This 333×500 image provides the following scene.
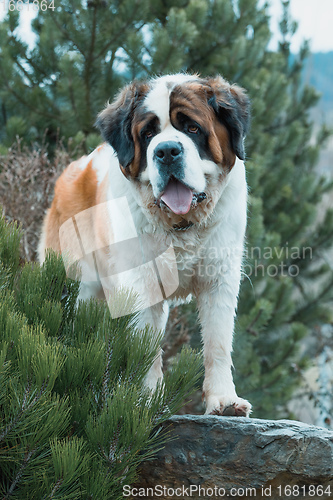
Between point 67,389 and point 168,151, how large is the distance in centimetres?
113

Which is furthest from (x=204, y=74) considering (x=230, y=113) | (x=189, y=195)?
(x=189, y=195)

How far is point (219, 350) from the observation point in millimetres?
2871

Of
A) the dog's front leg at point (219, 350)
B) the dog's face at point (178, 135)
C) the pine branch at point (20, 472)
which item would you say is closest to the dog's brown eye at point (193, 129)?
the dog's face at point (178, 135)

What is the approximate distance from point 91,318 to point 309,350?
11.1 metres

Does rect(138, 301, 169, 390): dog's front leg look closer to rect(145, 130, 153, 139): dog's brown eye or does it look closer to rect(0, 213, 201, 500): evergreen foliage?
rect(0, 213, 201, 500): evergreen foliage

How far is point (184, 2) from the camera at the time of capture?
286 inches

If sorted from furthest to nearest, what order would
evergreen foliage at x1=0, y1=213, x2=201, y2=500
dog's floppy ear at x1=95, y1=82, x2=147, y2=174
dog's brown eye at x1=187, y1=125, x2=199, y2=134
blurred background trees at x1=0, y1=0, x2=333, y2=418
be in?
blurred background trees at x1=0, y1=0, x2=333, y2=418 → dog's floppy ear at x1=95, y1=82, x2=147, y2=174 → dog's brown eye at x1=187, y1=125, x2=199, y2=134 → evergreen foliage at x1=0, y1=213, x2=201, y2=500

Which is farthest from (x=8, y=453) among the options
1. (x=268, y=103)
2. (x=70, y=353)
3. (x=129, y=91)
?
(x=268, y=103)

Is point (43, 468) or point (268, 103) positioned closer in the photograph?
point (43, 468)

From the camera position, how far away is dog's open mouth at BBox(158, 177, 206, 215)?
263 centimetres

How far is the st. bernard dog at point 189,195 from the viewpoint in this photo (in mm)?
2637

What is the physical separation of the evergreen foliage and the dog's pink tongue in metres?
0.65

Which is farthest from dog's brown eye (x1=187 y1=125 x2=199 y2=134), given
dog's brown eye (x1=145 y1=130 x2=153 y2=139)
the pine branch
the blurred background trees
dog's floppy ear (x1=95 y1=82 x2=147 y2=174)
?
the blurred background trees

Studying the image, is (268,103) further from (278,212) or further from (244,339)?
(244,339)
